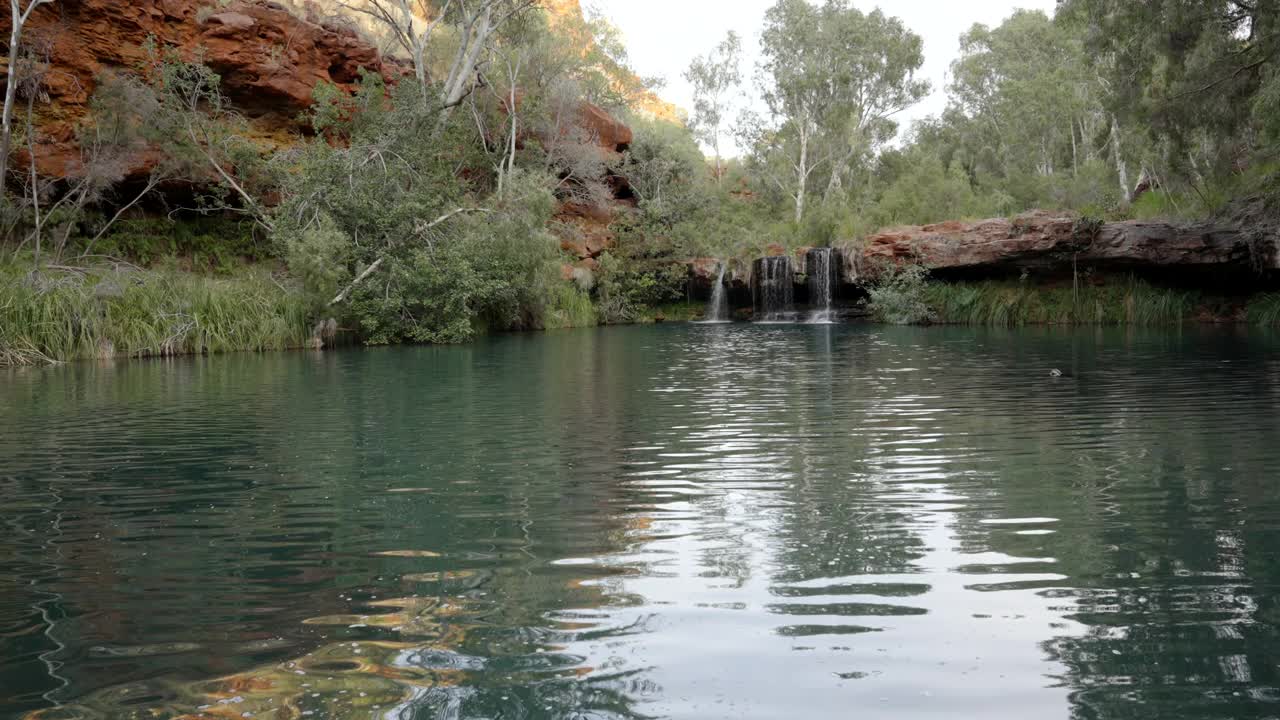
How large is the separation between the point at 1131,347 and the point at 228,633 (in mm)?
19290

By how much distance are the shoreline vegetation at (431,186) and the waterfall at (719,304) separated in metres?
1.10

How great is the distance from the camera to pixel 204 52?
29.0 metres

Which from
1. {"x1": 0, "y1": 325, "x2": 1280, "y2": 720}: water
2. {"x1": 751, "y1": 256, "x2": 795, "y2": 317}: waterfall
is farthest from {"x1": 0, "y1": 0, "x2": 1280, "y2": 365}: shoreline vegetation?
{"x1": 0, "y1": 325, "x2": 1280, "y2": 720}: water

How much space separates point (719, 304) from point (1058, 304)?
13.4m

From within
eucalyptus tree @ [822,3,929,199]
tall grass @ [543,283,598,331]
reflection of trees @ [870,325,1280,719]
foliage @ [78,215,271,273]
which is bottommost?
reflection of trees @ [870,325,1280,719]

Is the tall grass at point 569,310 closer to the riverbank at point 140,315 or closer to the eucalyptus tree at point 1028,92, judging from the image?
the riverbank at point 140,315

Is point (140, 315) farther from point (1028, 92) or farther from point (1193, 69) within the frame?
point (1028, 92)

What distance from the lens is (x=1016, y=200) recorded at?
45.6 m

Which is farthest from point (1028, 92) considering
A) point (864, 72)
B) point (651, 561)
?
point (651, 561)

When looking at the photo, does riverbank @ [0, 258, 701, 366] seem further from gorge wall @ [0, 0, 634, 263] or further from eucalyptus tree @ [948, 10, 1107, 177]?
eucalyptus tree @ [948, 10, 1107, 177]

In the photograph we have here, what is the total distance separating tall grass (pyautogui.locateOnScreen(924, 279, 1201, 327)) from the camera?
29547mm

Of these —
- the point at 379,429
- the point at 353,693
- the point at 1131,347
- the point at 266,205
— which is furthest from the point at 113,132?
the point at 353,693

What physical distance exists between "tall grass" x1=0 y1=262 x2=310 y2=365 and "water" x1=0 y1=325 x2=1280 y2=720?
9.72 m

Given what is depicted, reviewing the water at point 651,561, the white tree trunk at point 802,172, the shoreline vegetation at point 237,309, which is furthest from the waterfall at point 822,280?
the water at point 651,561
